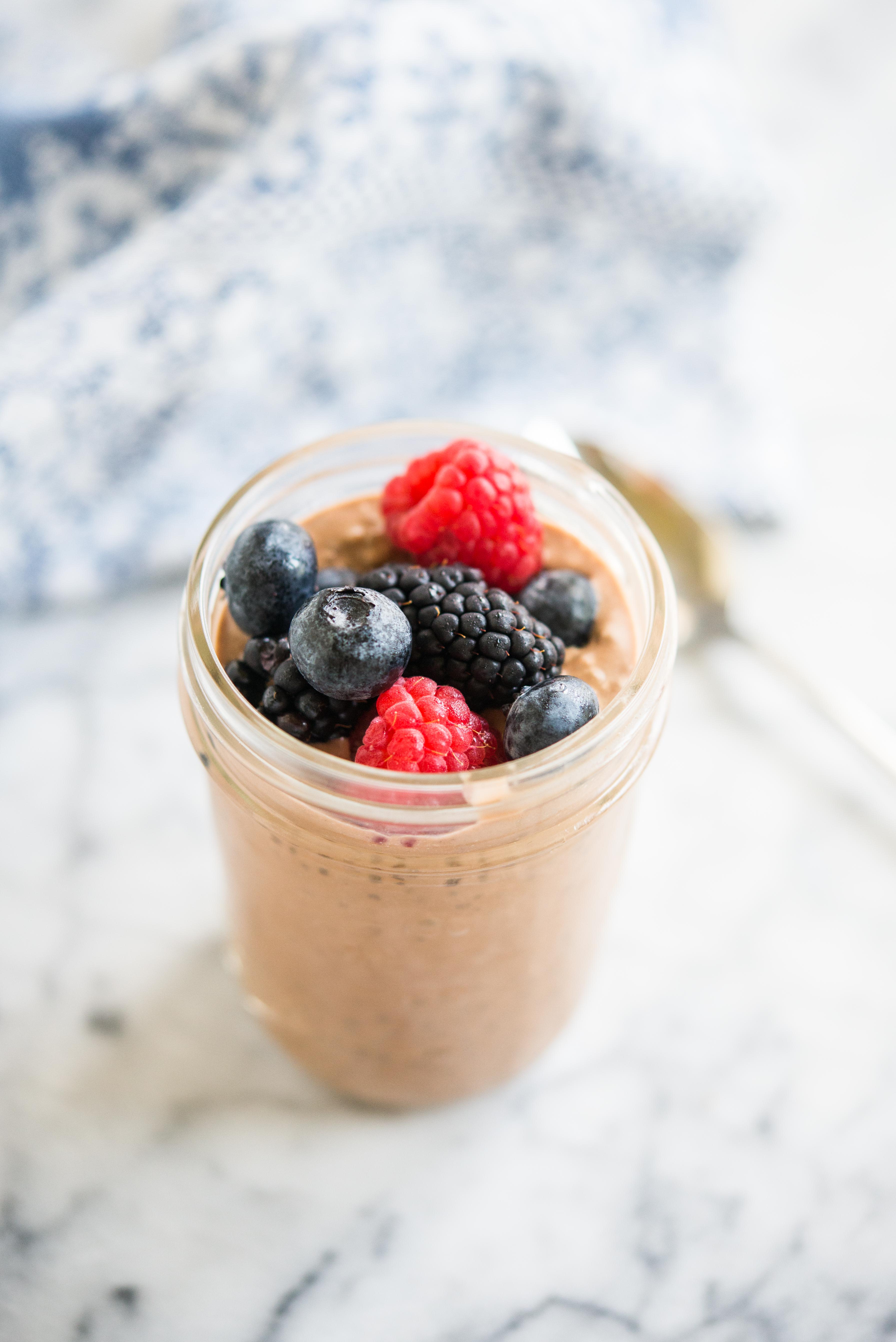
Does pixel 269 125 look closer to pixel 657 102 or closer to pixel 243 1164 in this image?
pixel 657 102

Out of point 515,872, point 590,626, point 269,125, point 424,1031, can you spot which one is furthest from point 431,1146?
point 269,125

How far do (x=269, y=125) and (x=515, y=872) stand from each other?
0.97 metres

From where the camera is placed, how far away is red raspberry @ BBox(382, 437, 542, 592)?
0.89m

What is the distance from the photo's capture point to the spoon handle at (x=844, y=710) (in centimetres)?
129

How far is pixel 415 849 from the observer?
31.4 inches

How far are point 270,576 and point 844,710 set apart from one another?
778mm

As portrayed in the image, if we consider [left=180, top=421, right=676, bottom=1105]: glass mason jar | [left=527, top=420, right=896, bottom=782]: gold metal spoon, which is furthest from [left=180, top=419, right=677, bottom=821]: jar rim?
[left=527, top=420, right=896, bottom=782]: gold metal spoon

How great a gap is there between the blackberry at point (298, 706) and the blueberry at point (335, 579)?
0.07 meters

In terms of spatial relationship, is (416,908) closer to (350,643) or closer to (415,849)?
(415,849)

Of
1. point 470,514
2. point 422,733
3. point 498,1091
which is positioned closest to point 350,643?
point 422,733

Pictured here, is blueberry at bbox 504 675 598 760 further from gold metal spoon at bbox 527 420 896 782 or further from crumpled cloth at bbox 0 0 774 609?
crumpled cloth at bbox 0 0 774 609

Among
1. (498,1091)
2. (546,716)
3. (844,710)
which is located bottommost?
(498,1091)

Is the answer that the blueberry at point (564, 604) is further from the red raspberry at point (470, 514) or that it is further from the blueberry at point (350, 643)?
the blueberry at point (350, 643)

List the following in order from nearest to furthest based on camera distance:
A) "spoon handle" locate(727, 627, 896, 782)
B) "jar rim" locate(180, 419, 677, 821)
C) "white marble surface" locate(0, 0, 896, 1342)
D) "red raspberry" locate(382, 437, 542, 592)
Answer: "jar rim" locate(180, 419, 677, 821)
"red raspberry" locate(382, 437, 542, 592)
"white marble surface" locate(0, 0, 896, 1342)
"spoon handle" locate(727, 627, 896, 782)
